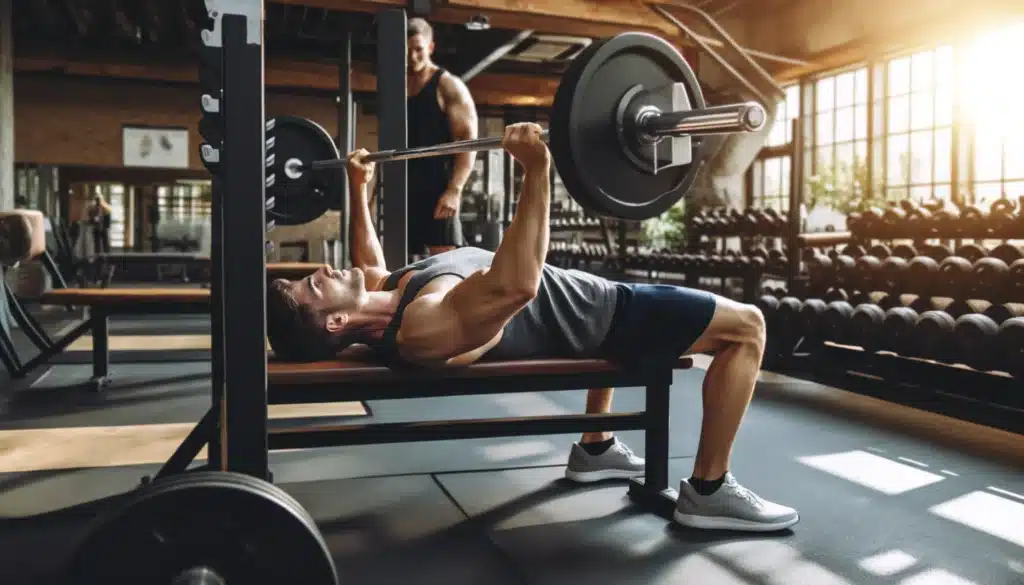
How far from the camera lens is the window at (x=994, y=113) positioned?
6.04 m

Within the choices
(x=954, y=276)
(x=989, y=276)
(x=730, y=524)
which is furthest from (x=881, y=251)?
(x=730, y=524)

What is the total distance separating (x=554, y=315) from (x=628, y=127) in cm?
52

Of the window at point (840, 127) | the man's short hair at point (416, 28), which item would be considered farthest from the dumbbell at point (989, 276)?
the window at point (840, 127)

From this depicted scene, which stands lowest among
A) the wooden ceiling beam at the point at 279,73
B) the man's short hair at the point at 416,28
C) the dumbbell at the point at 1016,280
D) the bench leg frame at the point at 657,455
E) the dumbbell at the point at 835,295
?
the bench leg frame at the point at 657,455

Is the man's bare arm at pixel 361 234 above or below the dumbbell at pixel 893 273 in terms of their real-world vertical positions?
above

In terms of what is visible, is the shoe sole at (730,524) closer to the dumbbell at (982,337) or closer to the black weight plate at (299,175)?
the black weight plate at (299,175)

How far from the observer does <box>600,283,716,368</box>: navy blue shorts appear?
6.07 feet

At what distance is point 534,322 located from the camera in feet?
5.98

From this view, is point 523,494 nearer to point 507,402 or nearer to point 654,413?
point 654,413

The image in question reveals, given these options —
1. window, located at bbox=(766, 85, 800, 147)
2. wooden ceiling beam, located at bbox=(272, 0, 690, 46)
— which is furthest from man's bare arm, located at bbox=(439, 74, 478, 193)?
window, located at bbox=(766, 85, 800, 147)

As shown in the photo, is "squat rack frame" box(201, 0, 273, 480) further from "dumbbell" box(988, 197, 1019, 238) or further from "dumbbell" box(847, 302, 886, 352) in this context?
"dumbbell" box(988, 197, 1019, 238)

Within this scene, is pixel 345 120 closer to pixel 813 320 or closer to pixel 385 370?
pixel 813 320

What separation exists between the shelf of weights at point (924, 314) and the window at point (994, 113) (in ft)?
8.37

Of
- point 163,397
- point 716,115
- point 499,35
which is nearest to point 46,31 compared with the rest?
point 499,35
